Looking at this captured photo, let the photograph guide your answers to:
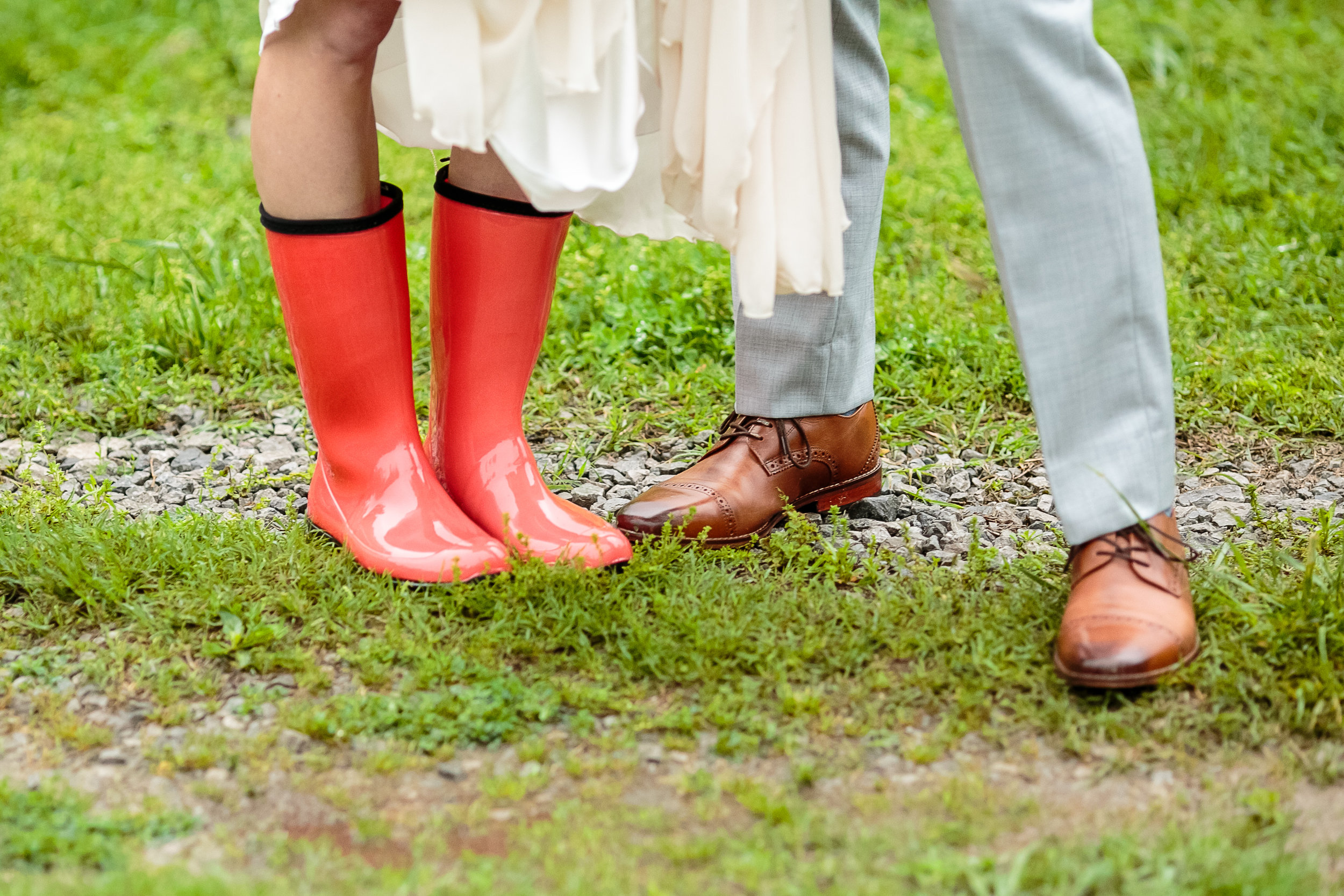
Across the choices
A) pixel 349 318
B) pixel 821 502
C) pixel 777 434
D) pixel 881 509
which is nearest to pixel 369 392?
pixel 349 318

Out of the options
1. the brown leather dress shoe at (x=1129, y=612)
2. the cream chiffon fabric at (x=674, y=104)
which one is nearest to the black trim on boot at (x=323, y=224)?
the cream chiffon fabric at (x=674, y=104)

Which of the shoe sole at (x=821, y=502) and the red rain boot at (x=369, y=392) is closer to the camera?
the red rain boot at (x=369, y=392)

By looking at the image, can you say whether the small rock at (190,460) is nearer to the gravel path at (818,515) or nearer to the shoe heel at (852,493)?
the gravel path at (818,515)

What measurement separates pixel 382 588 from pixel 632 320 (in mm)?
1067

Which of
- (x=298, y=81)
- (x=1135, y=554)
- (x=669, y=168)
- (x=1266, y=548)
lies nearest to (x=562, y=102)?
(x=669, y=168)

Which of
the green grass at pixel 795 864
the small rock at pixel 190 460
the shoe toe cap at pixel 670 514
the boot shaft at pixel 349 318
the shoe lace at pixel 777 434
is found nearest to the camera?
the green grass at pixel 795 864

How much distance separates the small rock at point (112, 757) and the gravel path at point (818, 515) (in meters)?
0.58

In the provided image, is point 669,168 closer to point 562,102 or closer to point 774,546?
point 562,102

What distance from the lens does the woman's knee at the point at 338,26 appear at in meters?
1.46

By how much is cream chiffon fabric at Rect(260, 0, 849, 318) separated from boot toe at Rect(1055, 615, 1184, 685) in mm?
495

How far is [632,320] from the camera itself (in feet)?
8.39

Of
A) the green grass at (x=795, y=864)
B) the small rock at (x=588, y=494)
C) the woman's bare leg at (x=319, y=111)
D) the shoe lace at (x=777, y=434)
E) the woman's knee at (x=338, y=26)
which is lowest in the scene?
the small rock at (x=588, y=494)

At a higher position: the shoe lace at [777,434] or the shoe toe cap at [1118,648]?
the shoe lace at [777,434]

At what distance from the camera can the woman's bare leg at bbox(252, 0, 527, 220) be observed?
4.83 feet
